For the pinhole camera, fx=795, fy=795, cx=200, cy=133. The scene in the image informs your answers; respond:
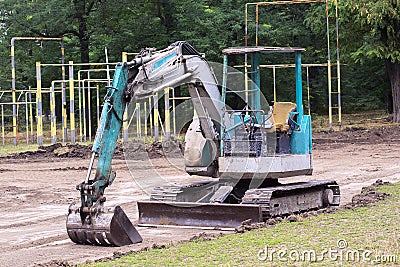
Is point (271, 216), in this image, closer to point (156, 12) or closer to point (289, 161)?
point (289, 161)

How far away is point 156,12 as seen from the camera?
4525cm

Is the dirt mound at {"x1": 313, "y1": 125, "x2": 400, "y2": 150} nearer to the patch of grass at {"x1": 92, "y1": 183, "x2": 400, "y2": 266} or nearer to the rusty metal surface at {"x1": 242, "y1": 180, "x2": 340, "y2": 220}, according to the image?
the rusty metal surface at {"x1": 242, "y1": 180, "x2": 340, "y2": 220}

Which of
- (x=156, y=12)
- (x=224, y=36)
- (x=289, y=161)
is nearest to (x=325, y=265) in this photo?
(x=289, y=161)

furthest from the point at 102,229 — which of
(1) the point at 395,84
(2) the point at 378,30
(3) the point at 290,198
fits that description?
(1) the point at 395,84

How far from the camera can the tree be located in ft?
120

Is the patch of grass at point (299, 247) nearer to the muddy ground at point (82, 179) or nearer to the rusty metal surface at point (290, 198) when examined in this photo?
the rusty metal surface at point (290, 198)

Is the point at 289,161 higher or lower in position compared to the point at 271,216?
higher

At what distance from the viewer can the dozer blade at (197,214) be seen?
12531mm

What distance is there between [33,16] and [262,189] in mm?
31708

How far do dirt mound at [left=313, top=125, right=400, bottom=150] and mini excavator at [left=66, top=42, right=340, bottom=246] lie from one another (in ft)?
52.1

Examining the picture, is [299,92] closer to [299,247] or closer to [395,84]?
[299,247]

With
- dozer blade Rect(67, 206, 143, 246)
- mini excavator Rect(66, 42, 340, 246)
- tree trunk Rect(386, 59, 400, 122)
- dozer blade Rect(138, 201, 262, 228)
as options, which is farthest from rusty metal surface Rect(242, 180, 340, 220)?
tree trunk Rect(386, 59, 400, 122)

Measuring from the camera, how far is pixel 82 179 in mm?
21156

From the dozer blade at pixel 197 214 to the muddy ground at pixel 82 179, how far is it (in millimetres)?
243
